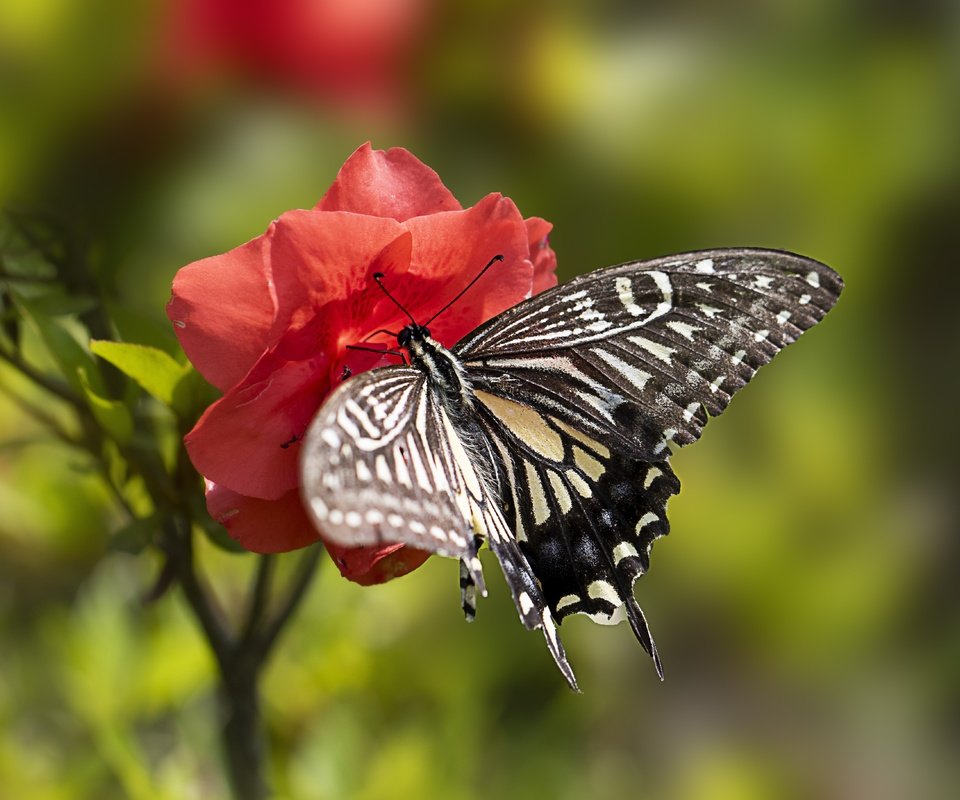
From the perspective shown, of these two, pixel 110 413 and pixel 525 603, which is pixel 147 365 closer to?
pixel 110 413

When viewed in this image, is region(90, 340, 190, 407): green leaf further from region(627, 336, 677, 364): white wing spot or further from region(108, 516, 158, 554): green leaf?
region(627, 336, 677, 364): white wing spot

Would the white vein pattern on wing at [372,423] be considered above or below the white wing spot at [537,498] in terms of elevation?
above

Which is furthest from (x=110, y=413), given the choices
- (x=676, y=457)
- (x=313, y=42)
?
(x=676, y=457)

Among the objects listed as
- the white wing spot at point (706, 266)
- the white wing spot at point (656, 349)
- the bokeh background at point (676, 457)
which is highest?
the white wing spot at point (706, 266)

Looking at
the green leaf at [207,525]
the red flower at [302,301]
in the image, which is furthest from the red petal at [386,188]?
the green leaf at [207,525]

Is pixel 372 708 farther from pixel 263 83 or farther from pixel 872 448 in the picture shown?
pixel 872 448

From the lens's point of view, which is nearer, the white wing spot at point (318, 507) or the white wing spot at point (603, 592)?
the white wing spot at point (318, 507)

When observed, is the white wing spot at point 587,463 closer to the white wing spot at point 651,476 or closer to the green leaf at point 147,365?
the white wing spot at point 651,476
